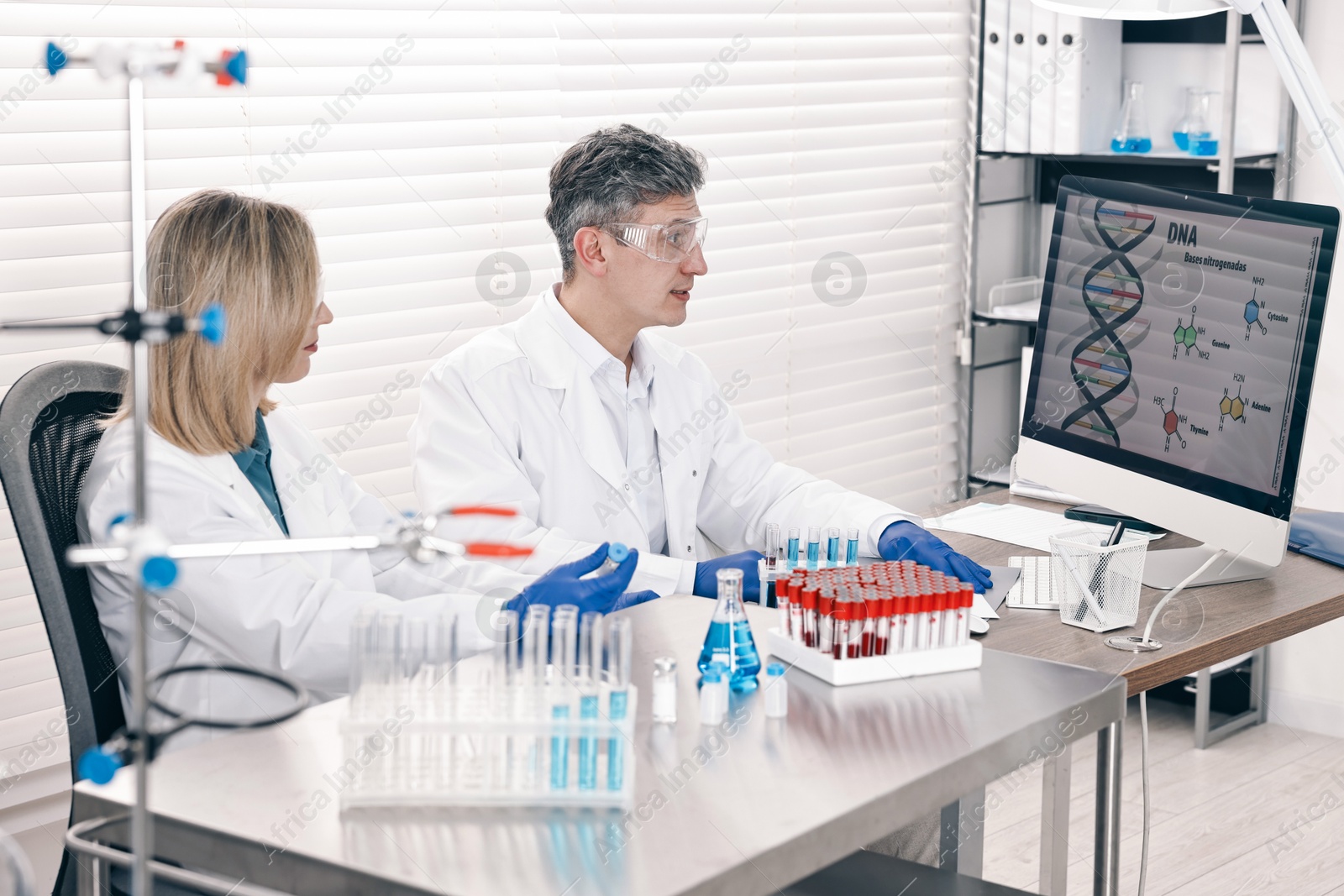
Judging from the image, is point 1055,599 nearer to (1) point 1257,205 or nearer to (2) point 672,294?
(1) point 1257,205

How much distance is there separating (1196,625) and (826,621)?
0.62 meters

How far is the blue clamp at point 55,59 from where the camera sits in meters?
1.02

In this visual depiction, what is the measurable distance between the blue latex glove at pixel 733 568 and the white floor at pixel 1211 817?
40.3 inches

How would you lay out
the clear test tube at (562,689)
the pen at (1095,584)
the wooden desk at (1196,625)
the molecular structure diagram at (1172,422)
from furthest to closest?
the molecular structure diagram at (1172,422) → the pen at (1095,584) → the wooden desk at (1196,625) → the clear test tube at (562,689)

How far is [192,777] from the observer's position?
4.23 ft

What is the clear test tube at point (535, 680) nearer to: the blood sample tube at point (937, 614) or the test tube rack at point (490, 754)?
the test tube rack at point (490, 754)

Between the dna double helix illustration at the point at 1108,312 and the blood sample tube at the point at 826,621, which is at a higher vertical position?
the dna double helix illustration at the point at 1108,312

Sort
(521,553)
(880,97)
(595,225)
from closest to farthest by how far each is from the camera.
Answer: (521,553) → (595,225) → (880,97)

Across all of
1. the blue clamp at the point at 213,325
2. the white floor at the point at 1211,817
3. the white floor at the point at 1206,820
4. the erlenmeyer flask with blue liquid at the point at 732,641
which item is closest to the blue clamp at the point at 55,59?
the blue clamp at the point at 213,325

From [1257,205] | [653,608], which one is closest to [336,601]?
[653,608]

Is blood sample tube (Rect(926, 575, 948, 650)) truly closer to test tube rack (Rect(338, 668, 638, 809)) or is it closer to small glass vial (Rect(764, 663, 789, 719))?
small glass vial (Rect(764, 663, 789, 719))

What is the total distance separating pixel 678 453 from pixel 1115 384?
2.43 ft

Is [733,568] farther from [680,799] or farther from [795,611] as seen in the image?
[680,799]

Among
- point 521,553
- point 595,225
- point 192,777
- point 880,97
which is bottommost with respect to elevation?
point 192,777
